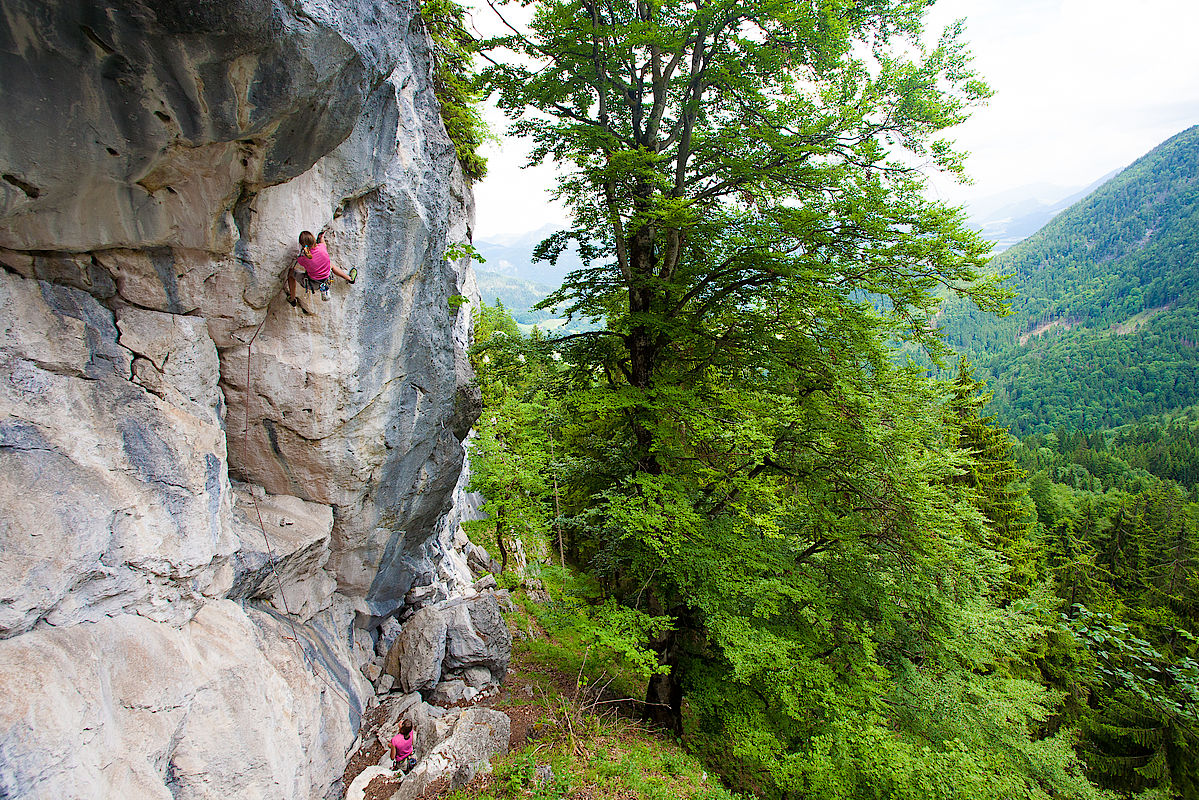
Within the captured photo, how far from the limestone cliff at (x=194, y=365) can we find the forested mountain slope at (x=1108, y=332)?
4282 inches

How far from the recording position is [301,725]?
5.70 m

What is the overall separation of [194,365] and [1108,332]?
212599mm

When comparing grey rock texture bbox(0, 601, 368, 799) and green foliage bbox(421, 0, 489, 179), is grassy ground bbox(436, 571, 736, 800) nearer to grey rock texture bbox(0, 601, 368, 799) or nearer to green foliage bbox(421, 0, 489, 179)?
grey rock texture bbox(0, 601, 368, 799)

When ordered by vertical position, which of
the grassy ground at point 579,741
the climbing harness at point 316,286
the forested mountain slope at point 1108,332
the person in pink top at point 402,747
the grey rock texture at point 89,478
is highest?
the climbing harness at point 316,286

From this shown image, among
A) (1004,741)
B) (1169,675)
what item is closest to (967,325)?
(1169,675)

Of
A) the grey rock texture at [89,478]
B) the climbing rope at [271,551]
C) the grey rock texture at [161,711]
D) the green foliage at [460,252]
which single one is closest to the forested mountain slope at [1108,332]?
the green foliage at [460,252]

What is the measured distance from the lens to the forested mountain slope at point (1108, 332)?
118188mm

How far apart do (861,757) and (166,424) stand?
9337 mm

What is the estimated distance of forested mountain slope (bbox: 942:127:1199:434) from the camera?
118188 millimetres

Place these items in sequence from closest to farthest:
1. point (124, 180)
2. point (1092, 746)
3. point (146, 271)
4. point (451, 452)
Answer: point (124, 180), point (146, 271), point (451, 452), point (1092, 746)

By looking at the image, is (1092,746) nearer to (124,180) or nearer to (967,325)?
(124,180)

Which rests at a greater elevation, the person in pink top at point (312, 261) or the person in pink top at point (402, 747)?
the person in pink top at point (312, 261)

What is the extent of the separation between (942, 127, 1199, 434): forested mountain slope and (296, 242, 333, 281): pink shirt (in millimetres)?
109214

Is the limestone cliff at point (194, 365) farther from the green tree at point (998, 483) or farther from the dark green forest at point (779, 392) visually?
the green tree at point (998, 483)
